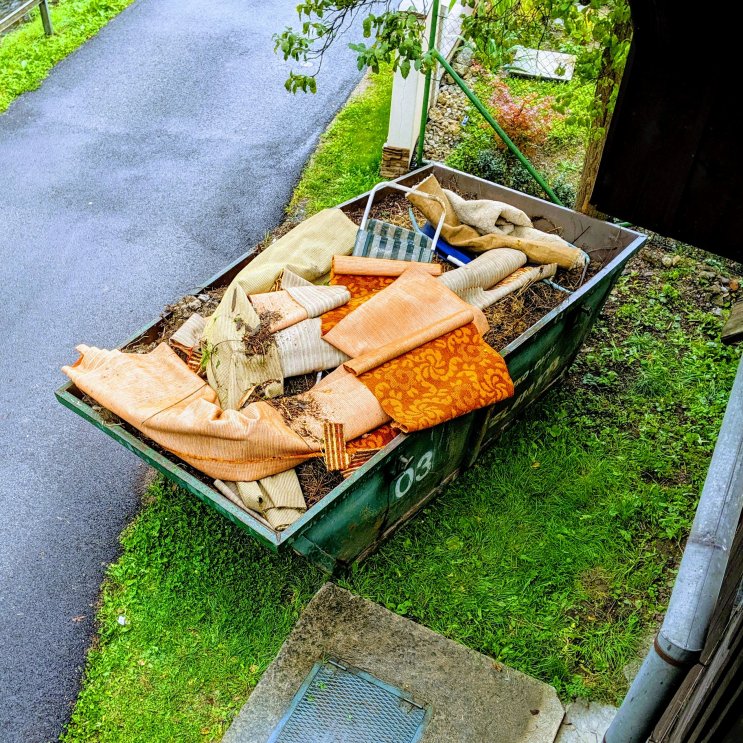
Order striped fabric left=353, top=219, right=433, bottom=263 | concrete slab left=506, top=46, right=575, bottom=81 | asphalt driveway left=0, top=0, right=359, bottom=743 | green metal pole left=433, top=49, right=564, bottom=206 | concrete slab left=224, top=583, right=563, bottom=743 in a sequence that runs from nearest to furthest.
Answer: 1. concrete slab left=224, top=583, right=563, bottom=743
2. asphalt driveway left=0, top=0, right=359, bottom=743
3. striped fabric left=353, top=219, right=433, bottom=263
4. green metal pole left=433, top=49, right=564, bottom=206
5. concrete slab left=506, top=46, right=575, bottom=81

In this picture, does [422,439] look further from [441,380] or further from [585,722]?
[585,722]

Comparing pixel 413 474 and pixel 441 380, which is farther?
pixel 413 474

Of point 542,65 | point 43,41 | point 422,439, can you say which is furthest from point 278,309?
point 43,41

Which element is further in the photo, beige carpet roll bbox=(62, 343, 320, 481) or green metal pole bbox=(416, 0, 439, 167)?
green metal pole bbox=(416, 0, 439, 167)

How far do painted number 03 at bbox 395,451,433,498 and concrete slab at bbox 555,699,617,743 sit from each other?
1.53 meters

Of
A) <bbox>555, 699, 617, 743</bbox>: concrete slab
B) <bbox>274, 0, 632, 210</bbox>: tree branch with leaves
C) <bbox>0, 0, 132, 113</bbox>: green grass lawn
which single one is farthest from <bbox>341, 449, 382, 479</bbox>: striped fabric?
<bbox>0, 0, 132, 113</bbox>: green grass lawn

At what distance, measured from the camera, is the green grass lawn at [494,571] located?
403 centimetres

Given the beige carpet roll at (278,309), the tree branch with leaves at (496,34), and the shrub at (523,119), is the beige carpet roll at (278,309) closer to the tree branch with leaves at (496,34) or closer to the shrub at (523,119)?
the tree branch with leaves at (496,34)

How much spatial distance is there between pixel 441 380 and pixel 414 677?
172 cm

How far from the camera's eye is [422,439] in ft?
12.7

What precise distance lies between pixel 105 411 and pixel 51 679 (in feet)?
5.33

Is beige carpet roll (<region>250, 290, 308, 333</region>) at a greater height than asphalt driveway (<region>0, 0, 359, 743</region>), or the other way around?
beige carpet roll (<region>250, 290, 308, 333</region>)

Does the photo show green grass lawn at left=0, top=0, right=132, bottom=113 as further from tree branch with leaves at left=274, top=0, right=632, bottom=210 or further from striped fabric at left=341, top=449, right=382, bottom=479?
striped fabric at left=341, top=449, right=382, bottom=479

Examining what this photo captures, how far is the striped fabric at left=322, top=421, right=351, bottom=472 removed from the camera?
3.69m
